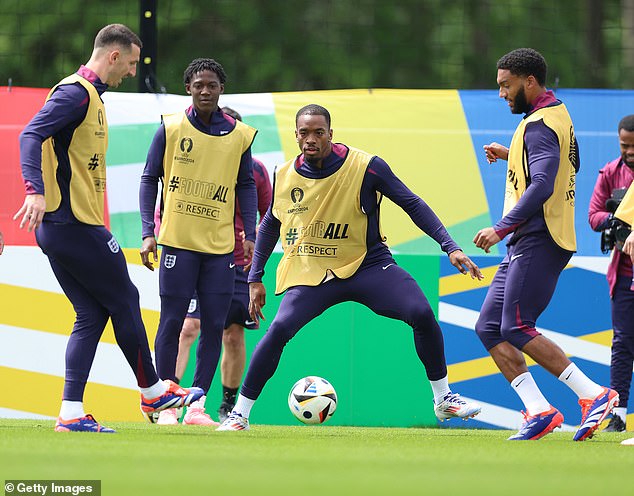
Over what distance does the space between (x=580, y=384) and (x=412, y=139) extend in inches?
148

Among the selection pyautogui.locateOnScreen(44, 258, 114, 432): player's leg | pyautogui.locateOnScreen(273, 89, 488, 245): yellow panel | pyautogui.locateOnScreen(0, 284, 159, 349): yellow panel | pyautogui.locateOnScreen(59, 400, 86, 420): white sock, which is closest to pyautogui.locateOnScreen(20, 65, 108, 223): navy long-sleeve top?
pyautogui.locateOnScreen(44, 258, 114, 432): player's leg

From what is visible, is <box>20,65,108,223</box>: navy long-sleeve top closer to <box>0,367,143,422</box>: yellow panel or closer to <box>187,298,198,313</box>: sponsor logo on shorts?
<box>187,298,198,313</box>: sponsor logo on shorts

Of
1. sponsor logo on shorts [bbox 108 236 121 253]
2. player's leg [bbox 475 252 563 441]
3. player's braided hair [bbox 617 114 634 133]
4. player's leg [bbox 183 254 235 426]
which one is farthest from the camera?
player's braided hair [bbox 617 114 634 133]

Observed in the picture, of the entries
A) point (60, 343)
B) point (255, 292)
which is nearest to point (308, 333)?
point (60, 343)

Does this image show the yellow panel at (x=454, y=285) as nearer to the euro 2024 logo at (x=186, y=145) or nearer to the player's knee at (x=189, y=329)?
the player's knee at (x=189, y=329)

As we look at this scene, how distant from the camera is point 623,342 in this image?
9781mm

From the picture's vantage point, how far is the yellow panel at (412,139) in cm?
1067

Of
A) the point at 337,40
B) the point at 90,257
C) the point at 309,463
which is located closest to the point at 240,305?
the point at 90,257

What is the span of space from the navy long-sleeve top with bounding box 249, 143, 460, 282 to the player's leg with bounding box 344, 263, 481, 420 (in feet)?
0.42

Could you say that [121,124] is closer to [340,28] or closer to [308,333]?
[308,333]

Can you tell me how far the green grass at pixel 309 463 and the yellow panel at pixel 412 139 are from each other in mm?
3044

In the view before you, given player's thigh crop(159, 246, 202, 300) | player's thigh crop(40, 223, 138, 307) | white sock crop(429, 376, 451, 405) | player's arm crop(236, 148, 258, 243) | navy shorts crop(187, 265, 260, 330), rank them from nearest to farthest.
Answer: player's thigh crop(40, 223, 138, 307), white sock crop(429, 376, 451, 405), player's thigh crop(159, 246, 202, 300), player's arm crop(236, 148, 258, 243), navy shorts crop(187, 265, 260, 330)

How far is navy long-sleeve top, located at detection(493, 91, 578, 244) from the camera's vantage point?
732 centimetres

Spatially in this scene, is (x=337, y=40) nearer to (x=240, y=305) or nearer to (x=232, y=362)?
(x=240, y=305)
